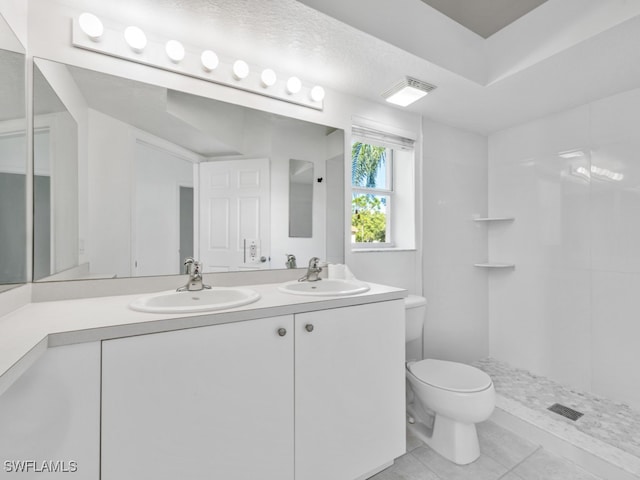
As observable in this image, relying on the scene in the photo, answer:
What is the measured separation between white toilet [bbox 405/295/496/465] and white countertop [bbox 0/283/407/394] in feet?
2.37

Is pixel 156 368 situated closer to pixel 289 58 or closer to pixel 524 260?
pixel 289 58

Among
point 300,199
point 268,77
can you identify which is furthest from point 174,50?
point 300,199

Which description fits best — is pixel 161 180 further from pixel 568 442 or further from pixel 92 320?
pixel 568 442

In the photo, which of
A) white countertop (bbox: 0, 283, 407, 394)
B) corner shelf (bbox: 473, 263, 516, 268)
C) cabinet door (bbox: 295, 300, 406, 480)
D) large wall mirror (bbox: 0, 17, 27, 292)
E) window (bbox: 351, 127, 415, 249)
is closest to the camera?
white countertop (bbox: 0, 283, 407, 394)

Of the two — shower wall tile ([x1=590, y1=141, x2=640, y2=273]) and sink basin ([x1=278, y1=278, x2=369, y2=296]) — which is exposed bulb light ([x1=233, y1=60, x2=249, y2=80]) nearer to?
sink basin ([x1=278, y1=278, x2=369, y2=296])

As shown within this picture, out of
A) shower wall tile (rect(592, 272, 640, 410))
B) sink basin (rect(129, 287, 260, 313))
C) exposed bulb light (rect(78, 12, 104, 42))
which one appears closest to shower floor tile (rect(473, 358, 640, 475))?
shower wall tile (rect(592, 272, 640, 410))

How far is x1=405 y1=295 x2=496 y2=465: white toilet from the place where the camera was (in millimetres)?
1449

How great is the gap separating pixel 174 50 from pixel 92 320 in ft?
4.18

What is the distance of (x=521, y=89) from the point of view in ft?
6.19

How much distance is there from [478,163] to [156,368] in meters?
2.86

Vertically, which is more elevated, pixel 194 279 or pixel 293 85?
pixel 293 85

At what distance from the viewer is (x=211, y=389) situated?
3.19 feet

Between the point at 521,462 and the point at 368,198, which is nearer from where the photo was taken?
the point at 521,462

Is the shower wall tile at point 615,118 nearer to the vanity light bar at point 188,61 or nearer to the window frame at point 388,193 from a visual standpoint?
the window frame at point 388,193
